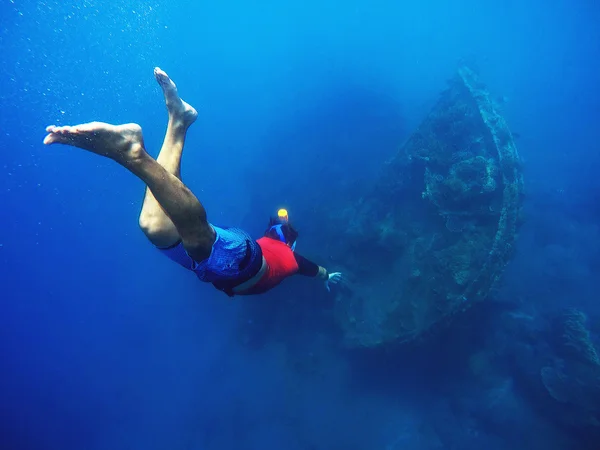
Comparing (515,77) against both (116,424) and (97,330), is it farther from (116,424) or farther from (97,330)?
(97,330)

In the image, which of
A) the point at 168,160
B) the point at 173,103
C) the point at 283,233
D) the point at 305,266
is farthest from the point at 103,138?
the point at 305,266

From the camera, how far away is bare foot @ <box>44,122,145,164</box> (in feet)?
6.09

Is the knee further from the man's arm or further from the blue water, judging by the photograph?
the blue water

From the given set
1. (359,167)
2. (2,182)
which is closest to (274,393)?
(359,167)

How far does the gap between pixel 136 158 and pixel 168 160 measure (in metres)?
1.01

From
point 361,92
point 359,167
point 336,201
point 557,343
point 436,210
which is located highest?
point 361,92

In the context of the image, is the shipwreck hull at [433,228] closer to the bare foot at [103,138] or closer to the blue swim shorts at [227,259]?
the blue swim shorts at [227,259]

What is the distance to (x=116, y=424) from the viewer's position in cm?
1728

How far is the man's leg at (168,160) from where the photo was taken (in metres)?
2.62

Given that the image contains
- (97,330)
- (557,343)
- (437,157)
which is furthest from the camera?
(97,330)

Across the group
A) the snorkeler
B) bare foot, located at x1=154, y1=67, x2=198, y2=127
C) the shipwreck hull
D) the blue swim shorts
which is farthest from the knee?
the shipwreck hull

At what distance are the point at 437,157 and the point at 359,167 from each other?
5591 millimetres

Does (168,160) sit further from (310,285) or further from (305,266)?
(310,285)

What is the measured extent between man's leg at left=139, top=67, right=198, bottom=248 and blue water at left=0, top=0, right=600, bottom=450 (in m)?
7.47
